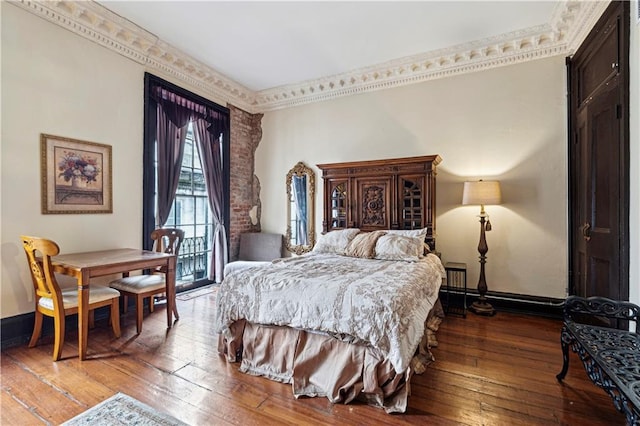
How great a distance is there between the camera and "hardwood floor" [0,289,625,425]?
183 centimetres

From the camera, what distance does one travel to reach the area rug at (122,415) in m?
1.75

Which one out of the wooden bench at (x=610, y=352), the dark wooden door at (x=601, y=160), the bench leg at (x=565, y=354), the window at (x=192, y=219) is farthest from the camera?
the window at (x=192, y=219)

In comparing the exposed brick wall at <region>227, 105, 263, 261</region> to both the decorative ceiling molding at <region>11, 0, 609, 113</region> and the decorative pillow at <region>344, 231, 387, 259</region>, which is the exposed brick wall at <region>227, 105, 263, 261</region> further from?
the decorative pillow at <region>344, 231, 387, 259</region>

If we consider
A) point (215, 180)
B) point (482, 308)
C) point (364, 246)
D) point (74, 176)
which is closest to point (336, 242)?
point (364, 246)

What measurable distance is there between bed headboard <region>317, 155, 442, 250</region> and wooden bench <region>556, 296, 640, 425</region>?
1.83m

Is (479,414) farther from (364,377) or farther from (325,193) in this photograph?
(325,193)

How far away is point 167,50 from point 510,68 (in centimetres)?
445

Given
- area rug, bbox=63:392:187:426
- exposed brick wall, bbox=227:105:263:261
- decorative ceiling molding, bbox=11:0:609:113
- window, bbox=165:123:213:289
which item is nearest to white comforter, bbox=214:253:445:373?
area rug, bbox=63:392:187:426

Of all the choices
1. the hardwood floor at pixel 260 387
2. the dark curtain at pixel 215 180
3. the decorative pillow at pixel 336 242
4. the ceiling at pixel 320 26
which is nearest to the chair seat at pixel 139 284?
the hardwood floor at pixel 260 387

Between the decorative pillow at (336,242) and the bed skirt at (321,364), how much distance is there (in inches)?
62.2

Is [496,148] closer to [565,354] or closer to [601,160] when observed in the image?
[601,160]

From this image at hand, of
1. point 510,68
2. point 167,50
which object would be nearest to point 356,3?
point 510,68

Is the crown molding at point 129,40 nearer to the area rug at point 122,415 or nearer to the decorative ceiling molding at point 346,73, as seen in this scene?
the decorative ceiling molding at point 346,73

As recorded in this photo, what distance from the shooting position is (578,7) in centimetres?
305
